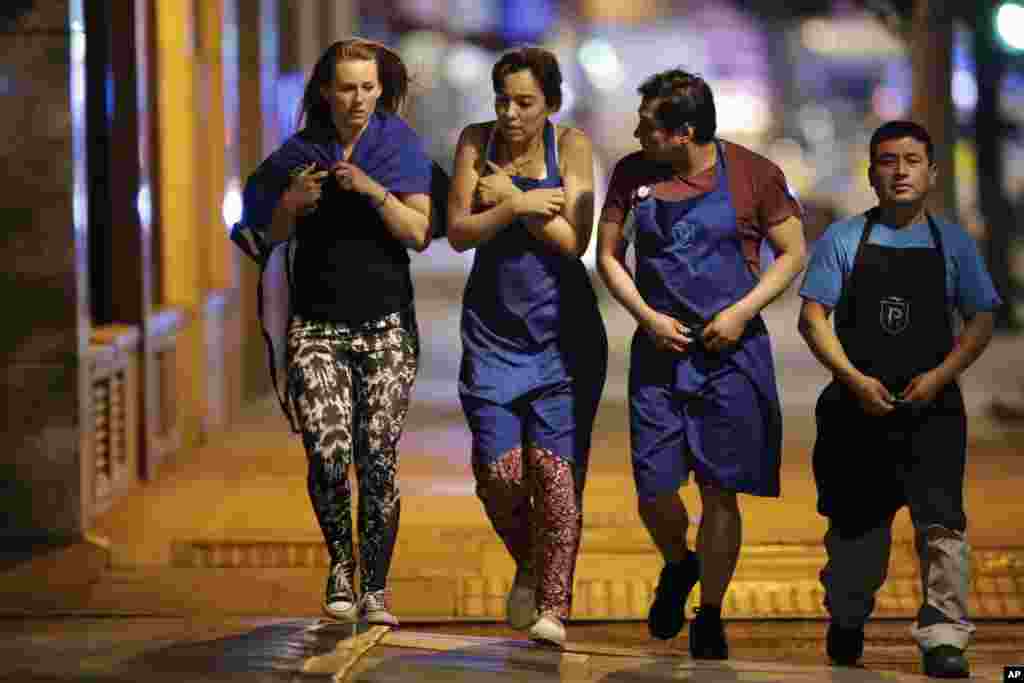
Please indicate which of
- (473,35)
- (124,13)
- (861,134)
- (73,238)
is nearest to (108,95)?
(124,13)

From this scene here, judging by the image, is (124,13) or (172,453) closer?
(124,13)

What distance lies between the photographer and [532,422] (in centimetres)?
654

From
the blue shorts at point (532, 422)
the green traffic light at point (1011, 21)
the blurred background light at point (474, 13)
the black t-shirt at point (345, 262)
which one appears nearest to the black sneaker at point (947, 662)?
the blue shorts at point (532, 422)

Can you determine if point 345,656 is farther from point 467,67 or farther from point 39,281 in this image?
point 467,67

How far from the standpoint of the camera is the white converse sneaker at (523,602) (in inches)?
262

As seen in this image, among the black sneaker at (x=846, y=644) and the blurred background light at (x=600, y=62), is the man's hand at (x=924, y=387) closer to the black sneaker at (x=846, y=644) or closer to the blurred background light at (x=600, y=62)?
the black sneaker at (x=846, y=644)

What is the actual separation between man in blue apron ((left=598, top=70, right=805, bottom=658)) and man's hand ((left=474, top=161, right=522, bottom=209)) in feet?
1.00

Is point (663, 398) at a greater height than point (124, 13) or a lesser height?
lesser

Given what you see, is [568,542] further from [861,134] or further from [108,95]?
[861,134]

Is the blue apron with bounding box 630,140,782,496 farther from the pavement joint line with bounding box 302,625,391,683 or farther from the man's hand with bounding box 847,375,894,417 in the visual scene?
the pavement joint line with bounding box 302,625,391,683

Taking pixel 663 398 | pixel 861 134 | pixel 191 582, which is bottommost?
pixel 191 582

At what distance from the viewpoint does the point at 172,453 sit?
1127 cm

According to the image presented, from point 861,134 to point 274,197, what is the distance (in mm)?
47877

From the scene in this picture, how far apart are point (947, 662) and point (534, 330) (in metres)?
1.58
